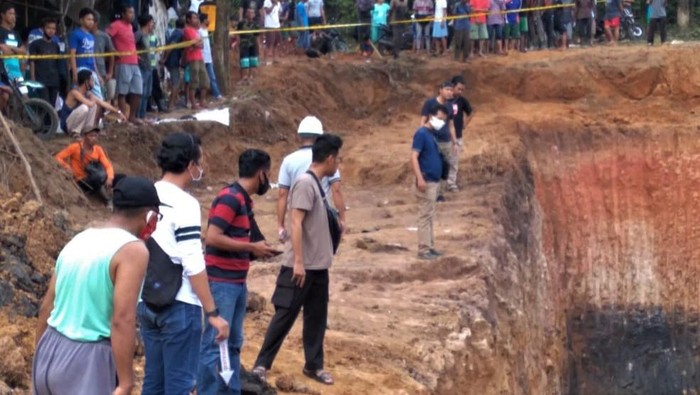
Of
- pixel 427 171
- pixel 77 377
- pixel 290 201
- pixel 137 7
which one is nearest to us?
pixel 77 377

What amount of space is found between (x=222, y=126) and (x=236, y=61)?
4.32 m

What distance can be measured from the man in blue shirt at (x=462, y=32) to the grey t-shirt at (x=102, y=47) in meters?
10.9

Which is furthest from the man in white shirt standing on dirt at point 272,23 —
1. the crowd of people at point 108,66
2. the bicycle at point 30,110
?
the bicycle at point 30,110

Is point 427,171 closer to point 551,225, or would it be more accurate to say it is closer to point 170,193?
point 170,193

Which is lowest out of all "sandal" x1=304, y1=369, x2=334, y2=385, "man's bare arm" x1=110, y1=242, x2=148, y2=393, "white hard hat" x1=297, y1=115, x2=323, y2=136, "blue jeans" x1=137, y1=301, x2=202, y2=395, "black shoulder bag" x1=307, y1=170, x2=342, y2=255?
"sandal" x1=304, y1=369, x2=334, y2=385

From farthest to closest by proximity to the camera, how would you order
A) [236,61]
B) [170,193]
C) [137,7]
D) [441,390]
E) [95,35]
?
1. [236,61]
2. [137,7]
3. [95,35]
4. [441,390]
5. [170,193]

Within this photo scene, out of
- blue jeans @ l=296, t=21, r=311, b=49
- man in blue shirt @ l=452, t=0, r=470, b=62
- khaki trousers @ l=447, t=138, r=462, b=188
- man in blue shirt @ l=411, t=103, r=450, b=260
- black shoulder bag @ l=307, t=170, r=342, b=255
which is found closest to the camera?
black shoulder bag @ l=307, t=170, r=342, b=255

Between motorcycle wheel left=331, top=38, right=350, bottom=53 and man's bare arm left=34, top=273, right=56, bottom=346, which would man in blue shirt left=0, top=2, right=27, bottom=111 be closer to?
man's bare arm left=34, top=273, right=56, bottom=346

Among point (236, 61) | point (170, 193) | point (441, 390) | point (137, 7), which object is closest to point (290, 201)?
point (170, 193)

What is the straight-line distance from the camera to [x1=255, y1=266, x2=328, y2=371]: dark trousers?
27.9 feet

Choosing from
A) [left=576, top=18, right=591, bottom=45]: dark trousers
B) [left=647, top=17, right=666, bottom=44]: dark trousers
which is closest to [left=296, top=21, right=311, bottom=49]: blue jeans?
[left=576, top=18, right=591, bottom=45]: dark trousers

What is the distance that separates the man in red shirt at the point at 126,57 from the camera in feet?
55.9

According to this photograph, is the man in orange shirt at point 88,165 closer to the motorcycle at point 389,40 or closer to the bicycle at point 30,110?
the bicycle at point 30,110

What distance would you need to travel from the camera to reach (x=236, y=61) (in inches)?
968
